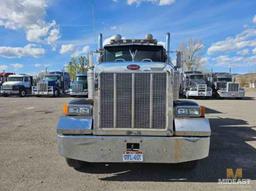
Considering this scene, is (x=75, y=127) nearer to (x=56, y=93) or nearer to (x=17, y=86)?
(x=56, y=93)

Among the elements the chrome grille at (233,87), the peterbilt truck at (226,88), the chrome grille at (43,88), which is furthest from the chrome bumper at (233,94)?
the chrome grille at (43,88)

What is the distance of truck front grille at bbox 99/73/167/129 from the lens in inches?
198

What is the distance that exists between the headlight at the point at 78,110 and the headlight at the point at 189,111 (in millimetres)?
1546

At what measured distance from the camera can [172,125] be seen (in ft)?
16.7

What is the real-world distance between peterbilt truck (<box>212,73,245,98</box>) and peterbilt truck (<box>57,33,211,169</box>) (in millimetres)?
25960

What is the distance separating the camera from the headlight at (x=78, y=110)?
208 inches

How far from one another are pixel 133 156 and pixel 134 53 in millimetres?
3442

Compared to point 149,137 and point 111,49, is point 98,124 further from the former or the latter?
point 111,49

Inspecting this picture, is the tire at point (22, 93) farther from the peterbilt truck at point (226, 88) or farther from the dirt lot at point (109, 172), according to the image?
the dirt lot at point (109, 172)

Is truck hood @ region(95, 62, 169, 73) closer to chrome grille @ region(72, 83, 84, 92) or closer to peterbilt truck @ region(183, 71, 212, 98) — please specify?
chrome grille @ region(72, 83, 84, 92)

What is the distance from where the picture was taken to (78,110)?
5336 millimetres

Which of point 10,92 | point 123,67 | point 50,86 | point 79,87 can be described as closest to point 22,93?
point 10,92

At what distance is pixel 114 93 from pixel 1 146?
4.04 m

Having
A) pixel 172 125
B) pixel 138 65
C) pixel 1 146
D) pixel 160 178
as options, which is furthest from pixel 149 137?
pixel 1 146
